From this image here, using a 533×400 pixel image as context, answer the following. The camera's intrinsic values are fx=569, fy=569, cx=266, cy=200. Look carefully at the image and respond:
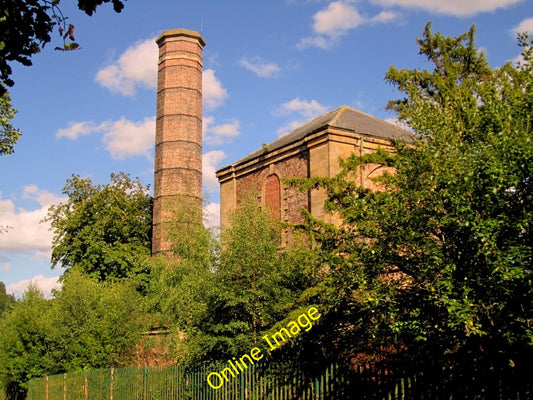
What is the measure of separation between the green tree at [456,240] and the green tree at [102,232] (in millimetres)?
30610

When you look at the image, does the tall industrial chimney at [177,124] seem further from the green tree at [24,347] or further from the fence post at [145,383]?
the fence post at [145,383]

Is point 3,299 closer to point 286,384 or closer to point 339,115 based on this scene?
point 339,115

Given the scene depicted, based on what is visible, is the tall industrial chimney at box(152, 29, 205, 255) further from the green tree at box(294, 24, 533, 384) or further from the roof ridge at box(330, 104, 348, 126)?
the green tree at box(294, 24, 533, 384)

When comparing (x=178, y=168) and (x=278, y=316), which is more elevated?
(x=178, y=168)

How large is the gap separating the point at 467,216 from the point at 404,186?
5.17 ft

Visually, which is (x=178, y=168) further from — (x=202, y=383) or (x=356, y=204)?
(x=356, y=204)

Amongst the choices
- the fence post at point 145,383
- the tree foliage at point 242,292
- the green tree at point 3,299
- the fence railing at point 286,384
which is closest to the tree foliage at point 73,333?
the fence railing at point 286,384

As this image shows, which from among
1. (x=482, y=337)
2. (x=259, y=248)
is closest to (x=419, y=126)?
(x=482, y=337)

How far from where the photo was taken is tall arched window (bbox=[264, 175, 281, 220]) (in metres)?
25.3

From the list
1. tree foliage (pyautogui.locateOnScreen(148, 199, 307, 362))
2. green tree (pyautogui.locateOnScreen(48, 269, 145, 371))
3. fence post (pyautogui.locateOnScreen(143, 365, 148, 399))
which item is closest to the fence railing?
fence post (pyautogui.locateOnScreen(143, 365, 148, 399))

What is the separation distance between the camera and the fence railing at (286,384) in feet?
27.2

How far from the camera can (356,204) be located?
1018 centimetres

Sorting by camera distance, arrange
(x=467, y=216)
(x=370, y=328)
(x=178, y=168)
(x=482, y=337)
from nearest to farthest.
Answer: (x=467, y=216)
(x=482, y=337)
(x=370, y=328)
(x=178, y=168)

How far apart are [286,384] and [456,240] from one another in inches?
207
